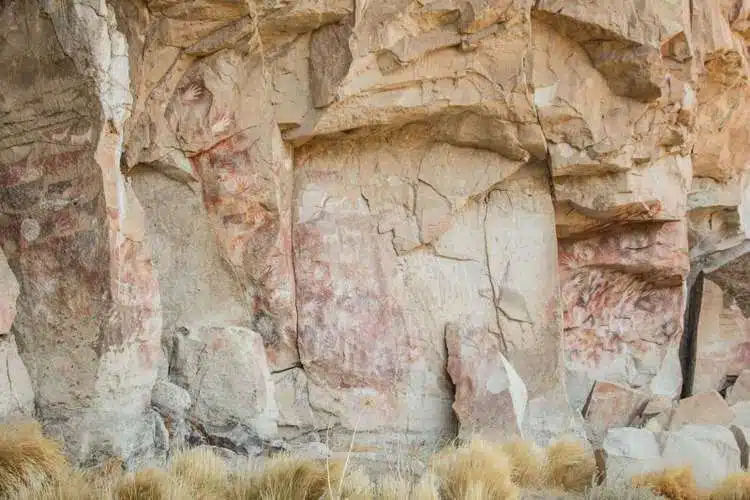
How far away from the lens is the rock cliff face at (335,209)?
5805mm

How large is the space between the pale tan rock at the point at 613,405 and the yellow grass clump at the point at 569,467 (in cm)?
226

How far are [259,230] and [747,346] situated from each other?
6427 mm

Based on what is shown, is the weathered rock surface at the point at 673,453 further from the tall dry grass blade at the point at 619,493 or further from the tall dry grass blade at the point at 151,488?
the tall dry grass blade at the point at 151,488

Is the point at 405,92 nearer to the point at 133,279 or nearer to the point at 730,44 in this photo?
the point at 133,279

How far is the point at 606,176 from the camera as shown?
8992 millimetres

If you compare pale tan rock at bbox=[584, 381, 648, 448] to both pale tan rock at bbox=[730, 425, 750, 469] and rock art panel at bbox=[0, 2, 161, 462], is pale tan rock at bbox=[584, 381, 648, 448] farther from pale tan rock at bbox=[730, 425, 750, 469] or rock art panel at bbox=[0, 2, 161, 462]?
rock art panel at bbox=[0, 2, 161, 462]

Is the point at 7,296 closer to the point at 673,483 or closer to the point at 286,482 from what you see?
the point at 286,482

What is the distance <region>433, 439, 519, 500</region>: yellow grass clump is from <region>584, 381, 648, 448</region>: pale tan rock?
3212 millimetres

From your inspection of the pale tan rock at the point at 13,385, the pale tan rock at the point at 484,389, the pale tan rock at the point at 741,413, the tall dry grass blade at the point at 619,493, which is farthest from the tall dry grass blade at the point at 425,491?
the pale tan rock at the point at 741,413

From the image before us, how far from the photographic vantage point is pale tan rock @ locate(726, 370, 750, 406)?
1014cm

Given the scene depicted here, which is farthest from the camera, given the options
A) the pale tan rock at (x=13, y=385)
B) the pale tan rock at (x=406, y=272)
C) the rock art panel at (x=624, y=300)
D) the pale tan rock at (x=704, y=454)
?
the rock art panel at (x=624, y=300)

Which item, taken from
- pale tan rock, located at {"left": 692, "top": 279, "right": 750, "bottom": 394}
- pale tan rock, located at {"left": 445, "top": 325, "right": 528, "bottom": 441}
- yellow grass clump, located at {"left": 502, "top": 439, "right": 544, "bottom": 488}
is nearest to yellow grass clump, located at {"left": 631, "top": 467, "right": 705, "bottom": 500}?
yellow grass clump, located at {"left": 502, "top": 439, "right": 544, "bottom": 488}

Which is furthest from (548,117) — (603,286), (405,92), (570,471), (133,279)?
(133,279)

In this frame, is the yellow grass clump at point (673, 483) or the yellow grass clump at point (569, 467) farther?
the yellow grass clump at point (569, 467)
